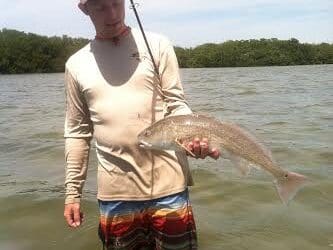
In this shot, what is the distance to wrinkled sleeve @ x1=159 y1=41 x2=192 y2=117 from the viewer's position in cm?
410

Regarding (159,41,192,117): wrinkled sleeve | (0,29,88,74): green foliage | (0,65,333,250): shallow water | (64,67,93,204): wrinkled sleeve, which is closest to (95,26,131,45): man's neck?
(159,41,192,117): wrinkled sleeve

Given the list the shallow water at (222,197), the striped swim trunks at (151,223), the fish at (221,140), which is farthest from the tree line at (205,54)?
the fish at (221,140)

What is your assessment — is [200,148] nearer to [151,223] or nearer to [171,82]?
[171,82]

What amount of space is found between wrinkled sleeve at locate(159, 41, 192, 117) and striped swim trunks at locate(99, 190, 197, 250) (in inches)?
25.1

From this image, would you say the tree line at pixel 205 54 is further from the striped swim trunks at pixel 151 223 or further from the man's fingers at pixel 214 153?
the man's fingers at pixel 214 153

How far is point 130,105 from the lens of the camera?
4.04m

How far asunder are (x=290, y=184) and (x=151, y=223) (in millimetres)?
1074

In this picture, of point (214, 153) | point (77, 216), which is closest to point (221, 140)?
point (214, 153)

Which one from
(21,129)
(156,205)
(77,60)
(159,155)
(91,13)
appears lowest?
(21,129)

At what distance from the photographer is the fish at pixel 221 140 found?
3.91 m

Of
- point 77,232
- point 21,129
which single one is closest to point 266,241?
point 77,232

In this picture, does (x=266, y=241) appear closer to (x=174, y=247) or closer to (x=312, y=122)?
(x=174, y=247)

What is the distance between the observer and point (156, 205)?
13.6ft

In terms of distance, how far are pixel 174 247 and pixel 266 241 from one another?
3.01 meters
